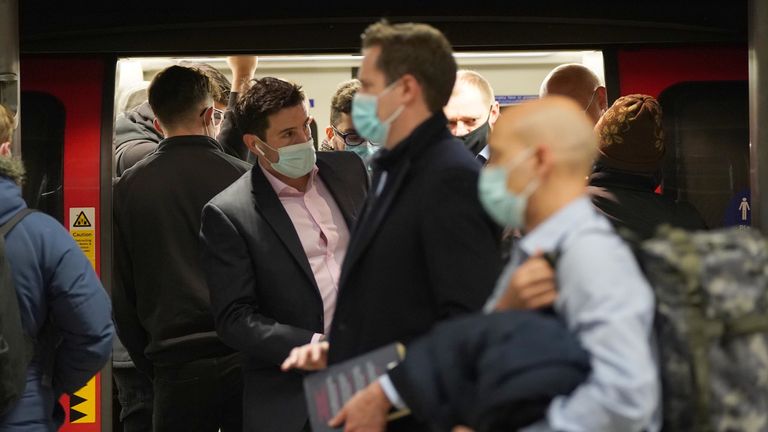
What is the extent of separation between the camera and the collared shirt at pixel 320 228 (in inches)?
154

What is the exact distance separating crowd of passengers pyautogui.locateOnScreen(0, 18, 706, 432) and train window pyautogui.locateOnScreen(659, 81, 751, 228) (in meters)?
0.53

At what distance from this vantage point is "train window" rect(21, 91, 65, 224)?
19.5 ft

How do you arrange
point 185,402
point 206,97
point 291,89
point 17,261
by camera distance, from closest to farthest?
point 17,261 → point 291,89 → point 185,402 → point 206,97

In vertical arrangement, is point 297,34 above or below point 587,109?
above

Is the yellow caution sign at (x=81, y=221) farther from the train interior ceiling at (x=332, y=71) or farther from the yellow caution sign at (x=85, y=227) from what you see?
the train interior ceiling at (x=332, y=71)

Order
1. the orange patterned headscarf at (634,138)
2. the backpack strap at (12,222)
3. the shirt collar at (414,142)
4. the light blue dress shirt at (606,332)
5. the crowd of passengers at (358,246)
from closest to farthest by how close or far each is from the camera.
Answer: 1. the light blue dress shirt at (606,332)
2. the crowd of passengers at (358,246)
3. the shirt collar at (414,142)
4. the backpack strap at (12,222)
5. the orange patterned headscarf at (634,138)

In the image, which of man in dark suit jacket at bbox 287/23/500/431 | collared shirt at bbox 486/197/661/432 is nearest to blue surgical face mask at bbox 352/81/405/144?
man in dark suit jacket at bbox 287/23/500/431

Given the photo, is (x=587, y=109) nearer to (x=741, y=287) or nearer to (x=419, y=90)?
(x=419, y=90)

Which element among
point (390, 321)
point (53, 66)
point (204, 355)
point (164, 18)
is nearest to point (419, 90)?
point (390, 321)

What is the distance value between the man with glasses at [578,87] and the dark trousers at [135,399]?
93.0 inches

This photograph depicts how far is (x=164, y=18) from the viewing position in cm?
545

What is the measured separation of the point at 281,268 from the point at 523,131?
1756mm

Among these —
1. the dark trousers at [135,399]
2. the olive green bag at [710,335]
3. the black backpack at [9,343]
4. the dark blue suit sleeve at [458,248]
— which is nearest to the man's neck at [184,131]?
the dark trousers at [135,399]

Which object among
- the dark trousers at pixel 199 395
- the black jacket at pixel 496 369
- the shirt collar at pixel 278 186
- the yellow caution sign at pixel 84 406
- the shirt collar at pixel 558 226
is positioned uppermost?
the shirt collar at pixel 278 186
